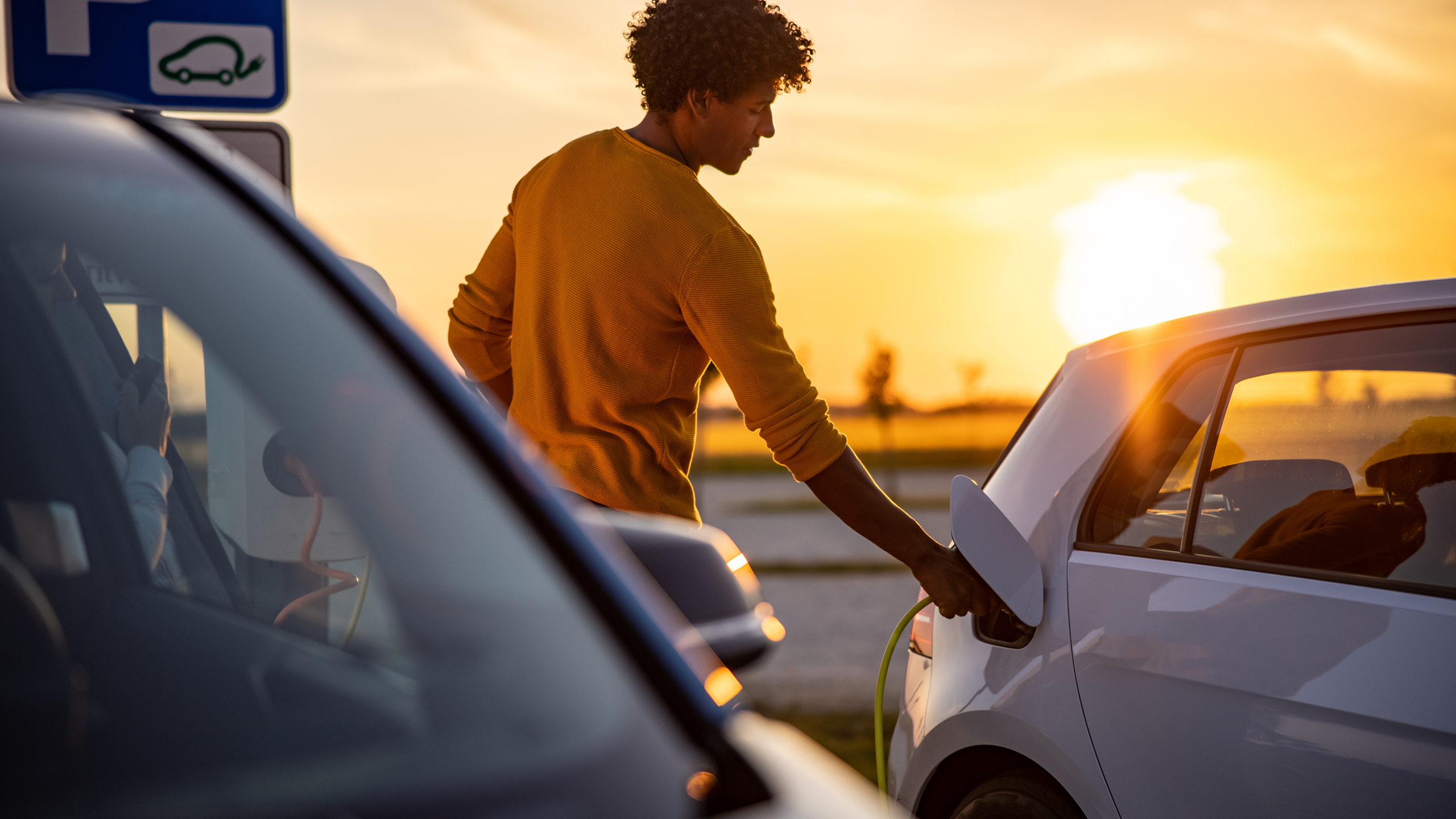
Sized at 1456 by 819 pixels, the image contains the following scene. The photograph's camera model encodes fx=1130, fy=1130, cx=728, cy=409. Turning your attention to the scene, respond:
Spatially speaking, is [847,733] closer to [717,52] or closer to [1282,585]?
[1282,585]

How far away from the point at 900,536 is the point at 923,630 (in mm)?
461

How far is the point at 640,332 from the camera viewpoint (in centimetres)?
234

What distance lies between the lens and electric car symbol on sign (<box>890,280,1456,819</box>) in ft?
5.98

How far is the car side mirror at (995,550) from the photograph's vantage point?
2297 millimetres

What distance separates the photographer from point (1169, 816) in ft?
6.67

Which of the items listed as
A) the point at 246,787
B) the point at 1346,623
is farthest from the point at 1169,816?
the point at 246,787

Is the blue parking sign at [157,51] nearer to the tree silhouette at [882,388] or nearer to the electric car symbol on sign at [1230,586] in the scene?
the electric car symbol on sign at [1230,586]

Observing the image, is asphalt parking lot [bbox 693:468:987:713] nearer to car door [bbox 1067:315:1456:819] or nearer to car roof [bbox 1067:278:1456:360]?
car door [bbox 1067:315:1456:819]

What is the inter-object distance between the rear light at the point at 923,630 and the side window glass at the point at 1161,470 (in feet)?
1.63

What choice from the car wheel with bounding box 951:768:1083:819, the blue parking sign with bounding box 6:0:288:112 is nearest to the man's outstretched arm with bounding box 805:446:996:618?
the car wheel with bounding box 951:768:1083:819

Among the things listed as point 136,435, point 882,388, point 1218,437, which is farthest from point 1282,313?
point 882,388

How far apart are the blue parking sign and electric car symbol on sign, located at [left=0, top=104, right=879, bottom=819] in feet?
7.84

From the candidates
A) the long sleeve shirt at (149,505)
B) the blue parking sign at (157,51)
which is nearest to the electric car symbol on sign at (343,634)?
the long sleeve shirt at (149,505)

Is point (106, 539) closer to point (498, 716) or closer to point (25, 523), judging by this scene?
Answer: point (25, 523)
